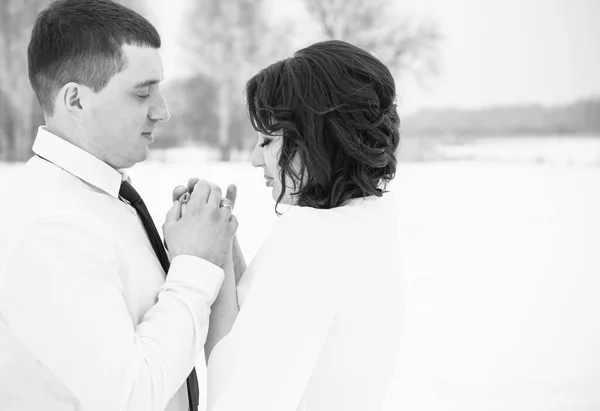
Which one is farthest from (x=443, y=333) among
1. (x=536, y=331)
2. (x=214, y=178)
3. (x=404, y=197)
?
(x=214, y=178)

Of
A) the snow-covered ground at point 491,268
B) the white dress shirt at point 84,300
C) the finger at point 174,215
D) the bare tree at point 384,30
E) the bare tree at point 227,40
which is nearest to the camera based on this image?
the white dress shirt at point 84,300

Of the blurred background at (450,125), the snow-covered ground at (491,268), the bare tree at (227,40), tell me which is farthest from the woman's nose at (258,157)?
the bare tree at (227,40)

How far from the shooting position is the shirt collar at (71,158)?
1.15 m

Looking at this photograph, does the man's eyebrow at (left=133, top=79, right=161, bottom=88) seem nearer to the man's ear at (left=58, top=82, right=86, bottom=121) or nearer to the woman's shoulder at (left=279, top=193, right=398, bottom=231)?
the man's ear at (left=58, top=82, right=86, bottom=121)

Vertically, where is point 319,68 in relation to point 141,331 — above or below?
above

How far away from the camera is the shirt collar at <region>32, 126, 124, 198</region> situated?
3.79ft

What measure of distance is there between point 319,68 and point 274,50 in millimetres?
5373

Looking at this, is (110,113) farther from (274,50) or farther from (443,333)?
(274,50)

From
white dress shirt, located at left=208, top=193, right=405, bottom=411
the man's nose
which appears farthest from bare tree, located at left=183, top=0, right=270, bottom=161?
white dress shirt, located at left=208, top=193, right=405, bottom=411

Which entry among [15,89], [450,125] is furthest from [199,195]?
[15,89]

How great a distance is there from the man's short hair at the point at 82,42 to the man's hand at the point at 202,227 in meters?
0.27

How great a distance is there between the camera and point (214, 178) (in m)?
6.09

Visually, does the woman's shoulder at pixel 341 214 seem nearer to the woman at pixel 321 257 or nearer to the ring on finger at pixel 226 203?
the woman at pixel 321 257

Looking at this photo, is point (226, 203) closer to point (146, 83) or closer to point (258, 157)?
point (258, 157)
